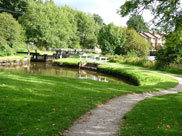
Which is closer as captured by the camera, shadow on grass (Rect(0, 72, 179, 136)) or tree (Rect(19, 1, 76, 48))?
shadow on grass (Rect(0, 72, 179, 136))

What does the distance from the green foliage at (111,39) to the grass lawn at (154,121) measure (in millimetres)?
32285

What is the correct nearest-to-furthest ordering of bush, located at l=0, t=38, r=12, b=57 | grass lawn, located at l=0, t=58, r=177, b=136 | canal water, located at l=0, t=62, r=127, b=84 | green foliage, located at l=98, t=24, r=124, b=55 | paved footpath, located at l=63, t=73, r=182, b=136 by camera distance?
grass lawn, located at l=0, t=58, r=177, b=136, paved footpath, located at l=63, t=73, r=182, b=136, canal water, located at l=0, t=62, r=127, b=84, bush, located at l=0, t=38, r=12, b=57, green foliage, located at l=98, t=24, r=124, b=55

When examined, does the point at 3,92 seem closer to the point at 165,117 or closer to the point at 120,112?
the point at 120,112

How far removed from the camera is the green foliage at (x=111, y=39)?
40375 mm

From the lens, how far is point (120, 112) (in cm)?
829

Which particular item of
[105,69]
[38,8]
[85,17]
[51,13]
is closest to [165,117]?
[105,69]

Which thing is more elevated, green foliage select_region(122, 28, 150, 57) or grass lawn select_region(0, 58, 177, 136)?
green foliage select_region(122, 28, 150, 57)

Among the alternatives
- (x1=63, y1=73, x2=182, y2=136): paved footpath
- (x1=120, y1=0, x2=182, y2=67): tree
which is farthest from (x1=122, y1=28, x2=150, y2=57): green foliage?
(x1=63, y1=73, x2=182, y2=136): paved footpath

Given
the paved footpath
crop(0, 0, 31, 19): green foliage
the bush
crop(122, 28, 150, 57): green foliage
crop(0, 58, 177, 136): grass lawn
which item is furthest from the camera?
crop(0, 0, 31, 19): green foliage

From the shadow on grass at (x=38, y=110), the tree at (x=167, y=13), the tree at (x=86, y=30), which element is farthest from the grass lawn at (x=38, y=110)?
the tree at (x=86, y=30)

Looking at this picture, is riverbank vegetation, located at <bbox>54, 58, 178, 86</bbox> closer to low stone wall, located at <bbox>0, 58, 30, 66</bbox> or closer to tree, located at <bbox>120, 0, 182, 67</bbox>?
tree, located at <bbox>120, 0, 182, 67</bbox>

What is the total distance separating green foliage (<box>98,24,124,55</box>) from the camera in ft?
132

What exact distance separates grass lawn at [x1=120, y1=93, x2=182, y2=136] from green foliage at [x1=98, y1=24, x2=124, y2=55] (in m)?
32.3

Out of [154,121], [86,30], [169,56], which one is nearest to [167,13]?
[154,121]
